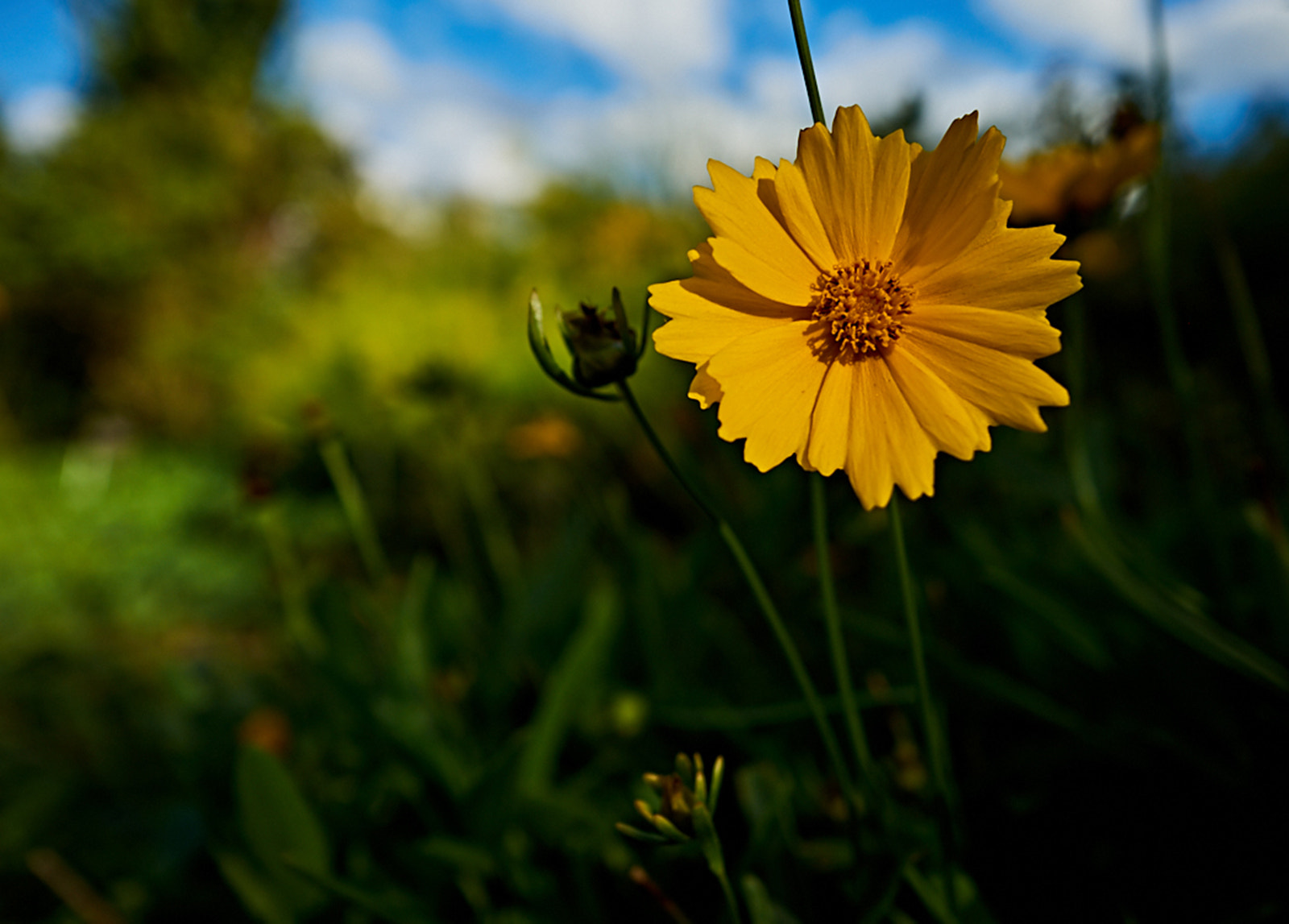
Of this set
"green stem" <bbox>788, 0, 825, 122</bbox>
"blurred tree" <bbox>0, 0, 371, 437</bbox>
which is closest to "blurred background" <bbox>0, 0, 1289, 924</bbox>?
"green stem" <bbox>788, 0, 825, 122</bbox>

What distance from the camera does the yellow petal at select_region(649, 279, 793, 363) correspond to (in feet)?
1.15

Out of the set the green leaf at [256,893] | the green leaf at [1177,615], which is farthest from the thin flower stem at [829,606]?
the green leaf at [256,893]

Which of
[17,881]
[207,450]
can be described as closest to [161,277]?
[207,450]

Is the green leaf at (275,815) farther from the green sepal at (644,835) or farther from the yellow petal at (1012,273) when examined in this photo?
the yellow petal at (1012,273)

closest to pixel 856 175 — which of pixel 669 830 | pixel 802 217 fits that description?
pixel 802 217

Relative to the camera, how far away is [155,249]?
561 cm

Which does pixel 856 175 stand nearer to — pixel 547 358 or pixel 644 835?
pixel 547 358

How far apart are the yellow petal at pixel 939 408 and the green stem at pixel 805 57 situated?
0.13 metres

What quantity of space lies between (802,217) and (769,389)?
88mm

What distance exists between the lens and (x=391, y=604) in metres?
1.15

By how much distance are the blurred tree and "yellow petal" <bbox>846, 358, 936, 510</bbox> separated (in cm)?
510

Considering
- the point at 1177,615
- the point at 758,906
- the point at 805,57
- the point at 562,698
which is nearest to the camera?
the point at 805,57

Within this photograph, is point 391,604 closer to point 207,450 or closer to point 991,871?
point 991,871

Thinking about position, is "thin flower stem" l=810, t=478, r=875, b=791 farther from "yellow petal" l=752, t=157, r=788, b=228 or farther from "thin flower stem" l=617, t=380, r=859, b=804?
"yellow petal" l=752, t=157, r=788, b=228
